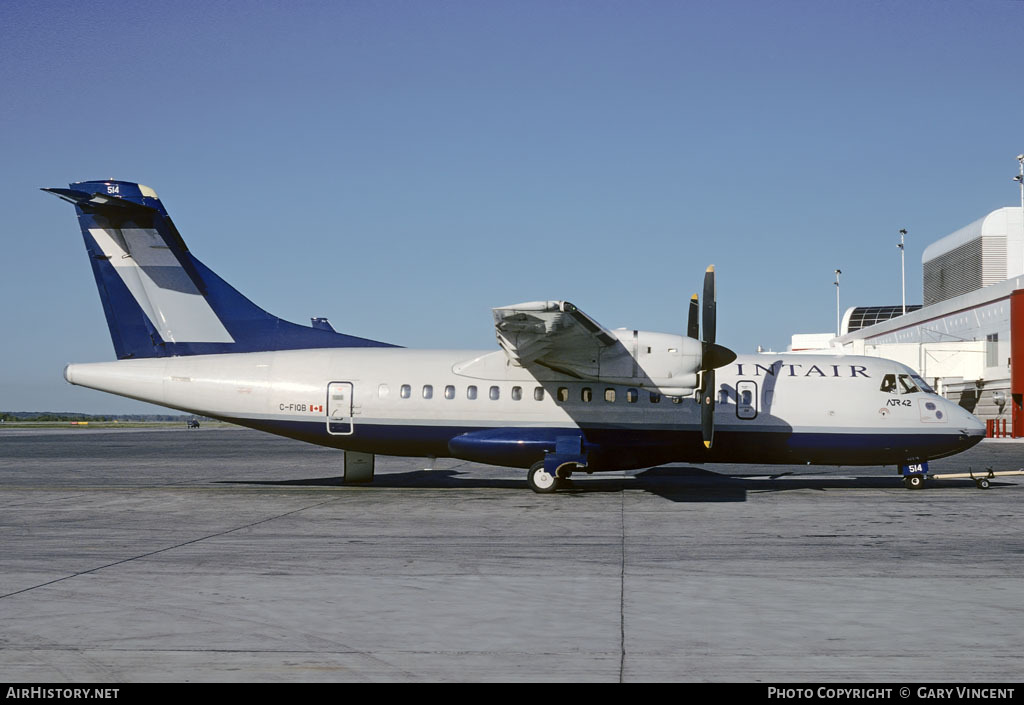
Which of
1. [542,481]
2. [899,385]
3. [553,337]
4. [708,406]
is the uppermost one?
[553,337]

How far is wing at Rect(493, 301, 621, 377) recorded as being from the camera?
16.4 meters

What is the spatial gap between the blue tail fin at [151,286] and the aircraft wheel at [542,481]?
6.49m

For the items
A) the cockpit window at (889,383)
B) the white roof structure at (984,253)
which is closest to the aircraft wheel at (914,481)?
the cockpit window at (889,383)

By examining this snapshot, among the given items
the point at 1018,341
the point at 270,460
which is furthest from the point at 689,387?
the point at 1018,341

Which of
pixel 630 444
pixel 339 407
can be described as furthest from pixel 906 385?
pixel 339 407

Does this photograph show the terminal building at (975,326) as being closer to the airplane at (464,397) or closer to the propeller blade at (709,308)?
the airplane at (464,397)

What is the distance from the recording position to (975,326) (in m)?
54.9

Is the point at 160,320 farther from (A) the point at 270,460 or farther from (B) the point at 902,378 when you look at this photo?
(B) the point at 902,378

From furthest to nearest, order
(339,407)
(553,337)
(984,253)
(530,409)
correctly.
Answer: (984,253), (339,407), (530,409), (553,337)

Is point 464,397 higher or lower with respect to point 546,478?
higher

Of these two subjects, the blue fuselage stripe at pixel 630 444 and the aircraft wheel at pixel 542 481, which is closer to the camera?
the aircraft wheel at pixel 542 481

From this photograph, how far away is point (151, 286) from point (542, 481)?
1021 centimetres

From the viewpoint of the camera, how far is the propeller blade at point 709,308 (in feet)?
55.9

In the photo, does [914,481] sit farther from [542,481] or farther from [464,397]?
[464,397]
